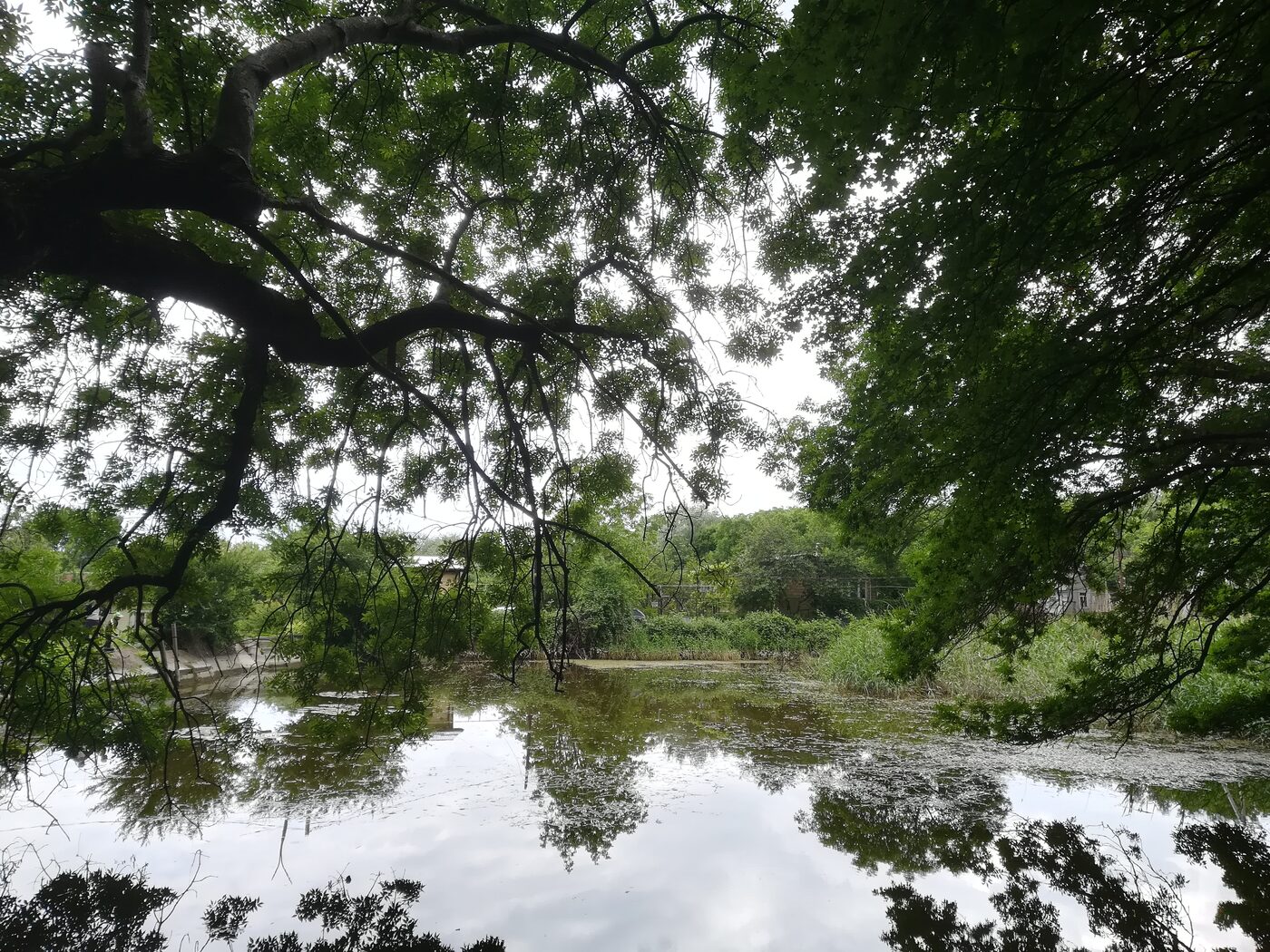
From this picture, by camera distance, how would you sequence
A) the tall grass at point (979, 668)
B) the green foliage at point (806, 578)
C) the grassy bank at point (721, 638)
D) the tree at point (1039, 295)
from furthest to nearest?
the green foliage at point (806, 578), the grassy bank at point (721, 638), the tall grass at point (979, 668), the tree at point (1039, 295)

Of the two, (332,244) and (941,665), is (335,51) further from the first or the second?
(941,665)

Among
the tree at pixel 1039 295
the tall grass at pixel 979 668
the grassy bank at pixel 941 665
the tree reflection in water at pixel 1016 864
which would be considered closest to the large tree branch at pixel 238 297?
the tree at pixel 1039 295

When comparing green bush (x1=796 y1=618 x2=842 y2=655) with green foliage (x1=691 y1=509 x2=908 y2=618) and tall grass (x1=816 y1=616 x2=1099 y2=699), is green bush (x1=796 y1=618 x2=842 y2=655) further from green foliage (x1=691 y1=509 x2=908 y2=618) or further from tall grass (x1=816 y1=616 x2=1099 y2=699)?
tall grass (x1=816 y1=616 x2=1099 y2=699)

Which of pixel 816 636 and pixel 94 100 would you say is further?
pixel 816 636

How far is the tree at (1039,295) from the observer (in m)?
1.28

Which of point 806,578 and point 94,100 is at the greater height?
point 94,100

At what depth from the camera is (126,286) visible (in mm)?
2223

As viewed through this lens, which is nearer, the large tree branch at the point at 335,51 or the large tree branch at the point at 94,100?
the large tree branch at the point at 94,100

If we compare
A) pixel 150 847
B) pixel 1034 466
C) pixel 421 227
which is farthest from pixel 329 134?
pixel 150 847

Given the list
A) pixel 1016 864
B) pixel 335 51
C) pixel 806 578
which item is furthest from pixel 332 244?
pixel 806 578

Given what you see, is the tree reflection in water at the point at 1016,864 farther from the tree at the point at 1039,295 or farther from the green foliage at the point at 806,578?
the green foliage at the point at 806,578

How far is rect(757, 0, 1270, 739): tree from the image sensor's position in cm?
128

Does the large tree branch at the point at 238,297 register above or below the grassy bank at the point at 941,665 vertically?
above

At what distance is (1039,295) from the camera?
9.71 ft
